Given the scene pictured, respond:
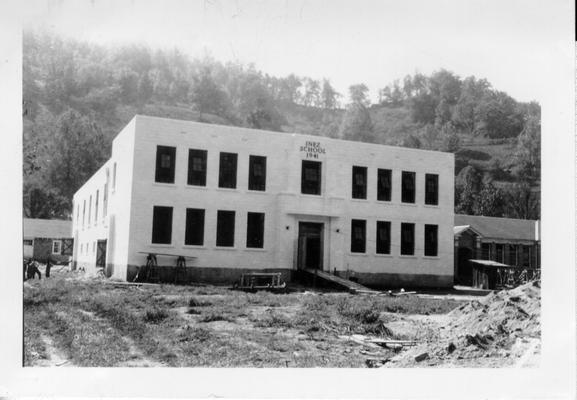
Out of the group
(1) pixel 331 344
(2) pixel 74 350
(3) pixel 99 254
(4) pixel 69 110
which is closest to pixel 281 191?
(3) pixel 99 254

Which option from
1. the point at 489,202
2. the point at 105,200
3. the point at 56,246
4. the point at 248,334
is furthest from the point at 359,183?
the point at 56,246

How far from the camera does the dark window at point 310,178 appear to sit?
24000 mm

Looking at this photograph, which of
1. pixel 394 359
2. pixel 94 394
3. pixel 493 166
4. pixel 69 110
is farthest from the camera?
pixel 493 166

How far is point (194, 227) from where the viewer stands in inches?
871

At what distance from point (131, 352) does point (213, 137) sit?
14.3 meters

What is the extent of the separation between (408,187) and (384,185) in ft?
4.04

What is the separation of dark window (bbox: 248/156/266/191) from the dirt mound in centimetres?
1369

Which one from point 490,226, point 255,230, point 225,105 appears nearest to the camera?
point 225,105

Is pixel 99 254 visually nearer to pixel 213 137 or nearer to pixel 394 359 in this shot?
pixel 213 137

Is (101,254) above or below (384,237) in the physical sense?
below

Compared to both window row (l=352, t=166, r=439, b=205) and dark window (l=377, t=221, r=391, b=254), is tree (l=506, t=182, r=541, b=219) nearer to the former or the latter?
window row (l=352, t=166, r=439, b=205)

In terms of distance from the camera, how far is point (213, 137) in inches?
871

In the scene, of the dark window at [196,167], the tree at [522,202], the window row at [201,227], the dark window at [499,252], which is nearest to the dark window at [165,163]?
the dark window at [196,167]

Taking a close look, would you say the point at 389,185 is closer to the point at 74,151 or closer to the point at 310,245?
the point at 310,245
